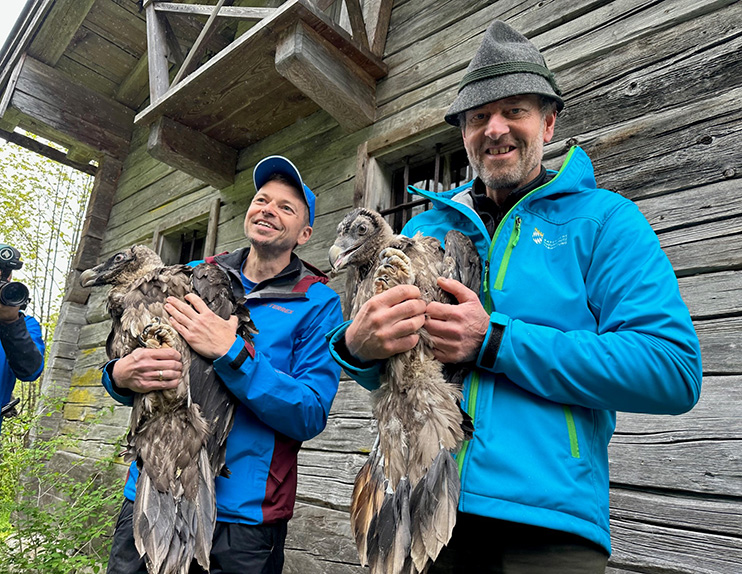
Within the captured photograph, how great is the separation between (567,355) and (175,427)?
149 centimetres

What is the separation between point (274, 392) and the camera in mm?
1803

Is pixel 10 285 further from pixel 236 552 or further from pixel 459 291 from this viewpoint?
pixel 459 291

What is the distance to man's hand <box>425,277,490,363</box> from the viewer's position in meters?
1.24

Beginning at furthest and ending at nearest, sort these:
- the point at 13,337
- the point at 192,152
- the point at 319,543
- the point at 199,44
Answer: the point at 192,152
the point at 199,44
the point at 319,543
the point at 13,337

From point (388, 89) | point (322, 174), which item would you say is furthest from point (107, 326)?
point (388, 89)

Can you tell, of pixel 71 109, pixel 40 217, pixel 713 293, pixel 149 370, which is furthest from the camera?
pixel 40 217

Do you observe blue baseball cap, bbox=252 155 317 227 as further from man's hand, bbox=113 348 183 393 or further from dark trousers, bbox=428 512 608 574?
dark trousers, bbox=428 512 608 574

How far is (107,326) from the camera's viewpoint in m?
6.56

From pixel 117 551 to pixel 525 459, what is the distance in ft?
5.81

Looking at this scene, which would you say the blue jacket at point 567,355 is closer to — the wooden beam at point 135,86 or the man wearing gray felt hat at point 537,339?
the man wearing gray felt hat at point 537,339


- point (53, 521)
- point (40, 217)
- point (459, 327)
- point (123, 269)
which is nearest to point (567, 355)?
point (459, 327)

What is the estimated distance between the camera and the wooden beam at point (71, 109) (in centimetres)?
633

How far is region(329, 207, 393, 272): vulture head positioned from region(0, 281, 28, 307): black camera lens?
7.72ft

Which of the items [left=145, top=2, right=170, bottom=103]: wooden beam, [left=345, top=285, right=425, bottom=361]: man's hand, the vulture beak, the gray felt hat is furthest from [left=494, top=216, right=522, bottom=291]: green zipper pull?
[left=145, top=2, right=170, bottom=103]: wooden beam
